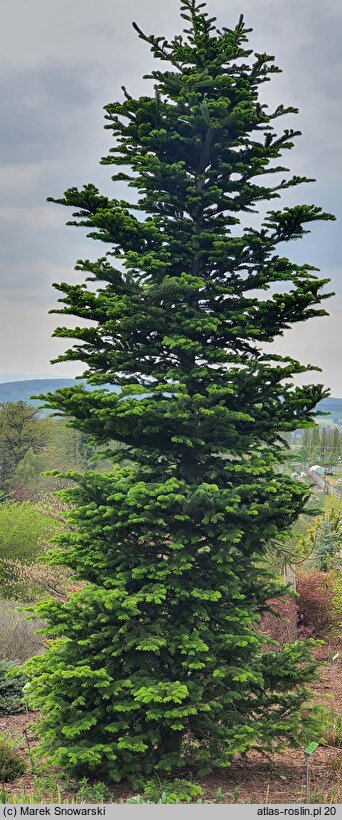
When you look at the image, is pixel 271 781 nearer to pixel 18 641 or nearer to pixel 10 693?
pixel 10 693

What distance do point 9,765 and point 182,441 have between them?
3683mm

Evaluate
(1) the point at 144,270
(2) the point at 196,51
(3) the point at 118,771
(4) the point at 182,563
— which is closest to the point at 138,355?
(1) the point at 144,270

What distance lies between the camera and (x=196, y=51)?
7332mm

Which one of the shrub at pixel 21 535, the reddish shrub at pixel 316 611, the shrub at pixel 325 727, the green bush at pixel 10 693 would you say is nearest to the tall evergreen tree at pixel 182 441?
the shrub at pixel 325 727

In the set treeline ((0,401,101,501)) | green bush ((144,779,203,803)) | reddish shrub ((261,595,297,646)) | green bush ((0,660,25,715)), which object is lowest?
green bush ((0,660,25,715))

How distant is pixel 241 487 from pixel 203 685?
174 cm

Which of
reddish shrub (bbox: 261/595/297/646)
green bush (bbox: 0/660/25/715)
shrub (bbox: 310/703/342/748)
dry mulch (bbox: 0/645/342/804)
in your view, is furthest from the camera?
reddish shrub (bbox: 261/595/297/646)

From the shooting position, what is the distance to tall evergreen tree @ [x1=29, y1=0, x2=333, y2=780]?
20.5 ft

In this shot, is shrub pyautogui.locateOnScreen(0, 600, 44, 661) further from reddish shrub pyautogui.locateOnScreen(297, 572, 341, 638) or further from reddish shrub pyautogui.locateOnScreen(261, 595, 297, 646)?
reddish shrub pyautogui.locateOnScreen(297, 572, 341, 638)

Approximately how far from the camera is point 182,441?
6.48 m

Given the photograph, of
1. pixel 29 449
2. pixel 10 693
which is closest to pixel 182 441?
pixel 10 693

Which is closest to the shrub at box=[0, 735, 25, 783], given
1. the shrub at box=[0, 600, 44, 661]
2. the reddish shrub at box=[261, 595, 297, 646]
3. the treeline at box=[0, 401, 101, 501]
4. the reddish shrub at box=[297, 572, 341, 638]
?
the shrub at box=[0, 600, 44, 661]

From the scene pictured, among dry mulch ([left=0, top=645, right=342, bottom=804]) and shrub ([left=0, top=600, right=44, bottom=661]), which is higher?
dry mulch ([left=0, top=645, right=342, bottom=804])

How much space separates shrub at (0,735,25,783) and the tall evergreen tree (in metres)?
0.72
